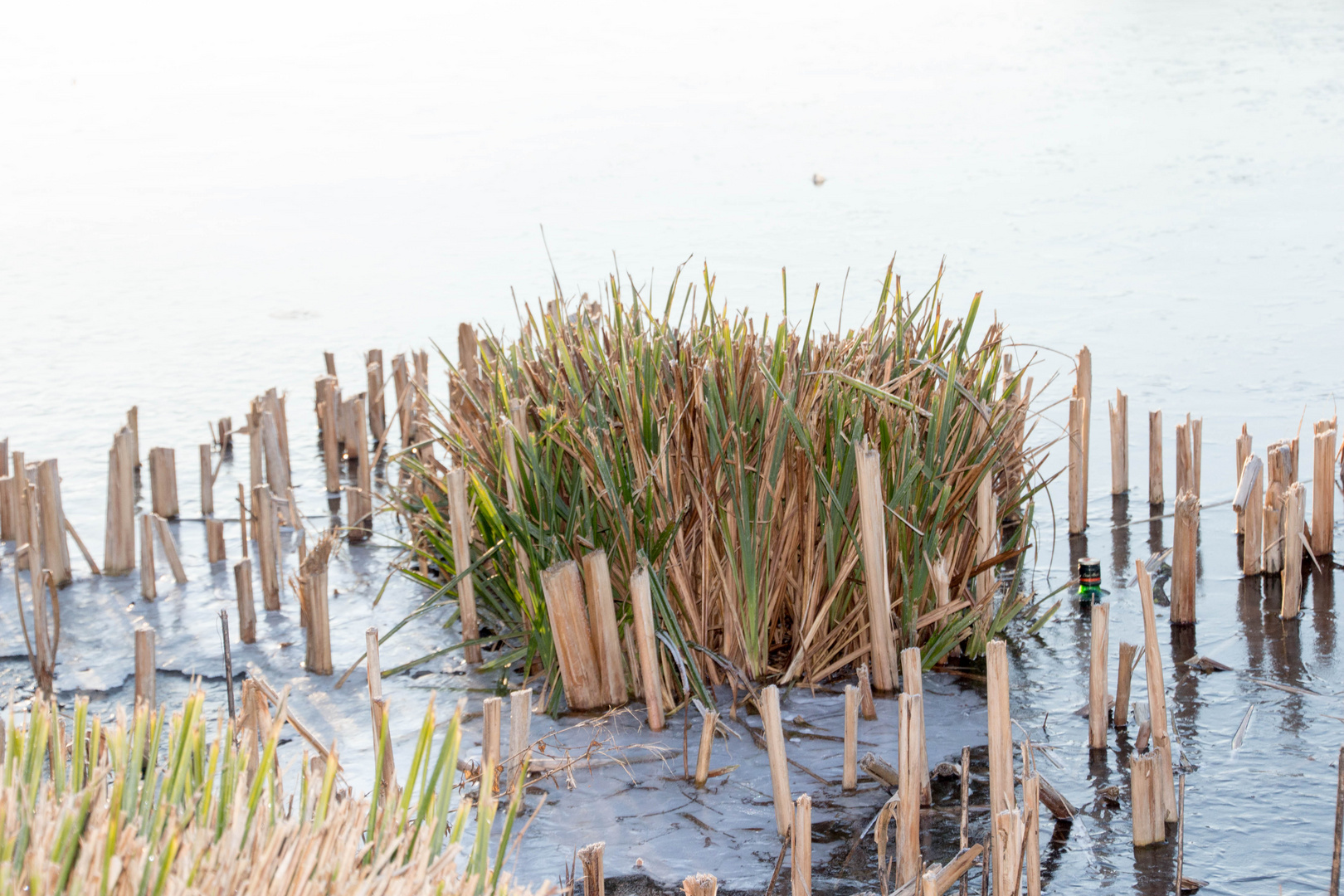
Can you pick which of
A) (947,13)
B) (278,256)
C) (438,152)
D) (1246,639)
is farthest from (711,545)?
(947,13)

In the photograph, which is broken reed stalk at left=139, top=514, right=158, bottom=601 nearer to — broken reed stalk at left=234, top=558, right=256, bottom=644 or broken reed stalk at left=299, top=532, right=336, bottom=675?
broken reed stalk at left=234, top=558, right=256, bottom=644

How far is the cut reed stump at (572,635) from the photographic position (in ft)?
13.3

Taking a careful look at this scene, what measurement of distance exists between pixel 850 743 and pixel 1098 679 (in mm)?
779

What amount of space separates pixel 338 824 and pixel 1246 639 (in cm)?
414

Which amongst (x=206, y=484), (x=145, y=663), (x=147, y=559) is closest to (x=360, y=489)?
(x=206, y=484)

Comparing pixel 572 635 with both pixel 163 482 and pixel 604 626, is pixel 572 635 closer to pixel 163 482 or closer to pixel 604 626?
pixel 604 626

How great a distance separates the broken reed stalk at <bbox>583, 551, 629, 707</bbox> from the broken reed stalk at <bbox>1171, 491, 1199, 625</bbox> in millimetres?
2073

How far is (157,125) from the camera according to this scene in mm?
19938

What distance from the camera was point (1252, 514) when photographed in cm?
522

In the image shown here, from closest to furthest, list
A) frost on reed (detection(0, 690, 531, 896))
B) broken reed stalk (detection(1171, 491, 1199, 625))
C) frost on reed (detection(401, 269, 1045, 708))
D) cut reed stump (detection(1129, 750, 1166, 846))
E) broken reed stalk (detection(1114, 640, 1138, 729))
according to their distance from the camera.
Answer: frost on reed (detection(0, 690, 531, 896)) < cut reed stump (detection(1129, 750, 1166, 846)) < broken reed stalk (detection(1114, 640, 1138, 729)) < frost on reed (detection(401, 269, 1045, 708)) < broken reed stalk (detection(1171, 491, 1199, 625))

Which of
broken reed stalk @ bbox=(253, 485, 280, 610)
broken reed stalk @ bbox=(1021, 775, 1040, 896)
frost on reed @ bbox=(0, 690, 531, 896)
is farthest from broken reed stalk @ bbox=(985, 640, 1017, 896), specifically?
broken reed stalk @ bbox=(253, 485, 280, 610)

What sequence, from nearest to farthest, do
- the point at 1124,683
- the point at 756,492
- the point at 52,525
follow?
1. the point at 1124,683
2. the point at 756,492
3. the point at 52,525

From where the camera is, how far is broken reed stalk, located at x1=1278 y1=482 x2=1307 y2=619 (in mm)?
4906

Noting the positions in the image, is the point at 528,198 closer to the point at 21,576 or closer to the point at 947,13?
the point at 21,576
